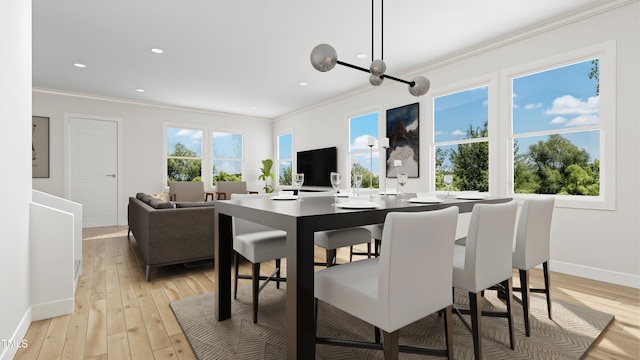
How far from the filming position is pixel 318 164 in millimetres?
6512

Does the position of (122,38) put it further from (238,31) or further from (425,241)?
(425,241)

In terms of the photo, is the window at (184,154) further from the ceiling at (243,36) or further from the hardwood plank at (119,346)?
the hardwood plank at (119,346)

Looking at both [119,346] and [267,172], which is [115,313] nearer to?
[119,346]

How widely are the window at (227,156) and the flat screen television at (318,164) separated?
168 cm

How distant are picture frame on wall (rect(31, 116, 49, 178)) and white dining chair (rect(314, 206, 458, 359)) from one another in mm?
6617

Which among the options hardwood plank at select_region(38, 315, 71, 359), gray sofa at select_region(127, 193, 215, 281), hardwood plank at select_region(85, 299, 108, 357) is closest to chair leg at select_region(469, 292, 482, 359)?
hardwood plank at select_region(85, 299, 108, 357)

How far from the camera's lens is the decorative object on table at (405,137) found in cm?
454

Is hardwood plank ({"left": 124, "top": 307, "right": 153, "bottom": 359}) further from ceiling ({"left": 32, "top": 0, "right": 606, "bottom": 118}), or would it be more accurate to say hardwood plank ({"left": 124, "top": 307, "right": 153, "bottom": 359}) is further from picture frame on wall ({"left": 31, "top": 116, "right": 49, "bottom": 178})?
picture frame on wall ({"left": 31, "top": 116, "right": 49, "bottom": 178})

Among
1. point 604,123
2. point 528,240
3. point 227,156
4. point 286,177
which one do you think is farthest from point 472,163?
point 227,156

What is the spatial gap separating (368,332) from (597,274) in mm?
2530

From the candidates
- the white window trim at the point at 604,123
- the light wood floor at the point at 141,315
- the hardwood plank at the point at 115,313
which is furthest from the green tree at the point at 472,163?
the hardwood plank at the point at 115,313

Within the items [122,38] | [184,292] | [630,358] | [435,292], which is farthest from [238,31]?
[630,358]

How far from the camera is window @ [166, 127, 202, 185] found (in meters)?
6.89

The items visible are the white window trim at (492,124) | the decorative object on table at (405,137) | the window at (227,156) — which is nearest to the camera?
the white window trim at (492,124)
